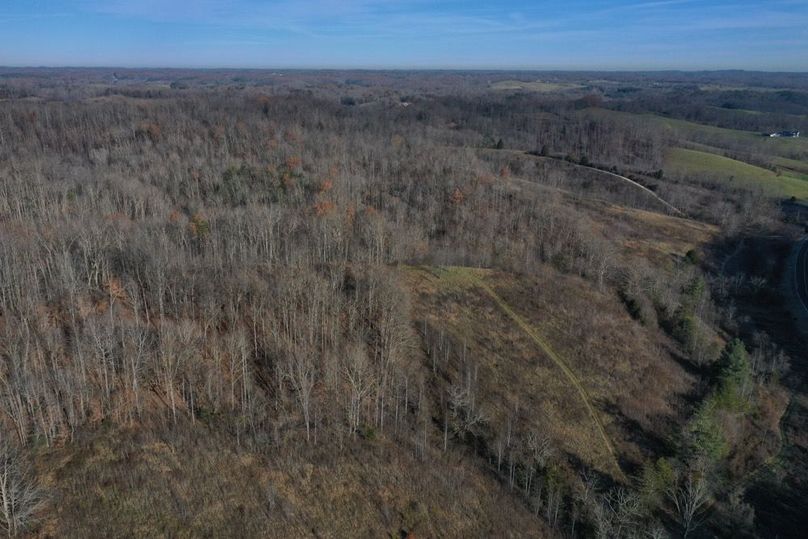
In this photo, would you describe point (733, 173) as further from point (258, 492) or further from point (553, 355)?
point (258, 492)

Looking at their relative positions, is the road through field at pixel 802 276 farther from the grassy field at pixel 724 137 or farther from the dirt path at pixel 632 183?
the grassy field at pixel 724 137

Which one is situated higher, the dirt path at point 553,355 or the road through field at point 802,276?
the dirt path at point 553,355

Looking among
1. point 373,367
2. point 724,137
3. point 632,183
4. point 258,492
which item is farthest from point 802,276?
point 724,137

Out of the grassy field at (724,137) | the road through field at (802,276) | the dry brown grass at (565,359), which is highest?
the grassy field at (724,137)

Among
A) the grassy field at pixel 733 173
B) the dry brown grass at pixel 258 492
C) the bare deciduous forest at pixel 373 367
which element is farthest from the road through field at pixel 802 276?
the dry brown grass at pixel 258 492

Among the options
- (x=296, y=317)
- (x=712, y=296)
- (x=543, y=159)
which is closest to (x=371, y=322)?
(x=296, y=317)

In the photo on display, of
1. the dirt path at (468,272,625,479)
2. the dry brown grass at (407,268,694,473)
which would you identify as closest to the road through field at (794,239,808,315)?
the dry brown grass at (407,268,694,473)

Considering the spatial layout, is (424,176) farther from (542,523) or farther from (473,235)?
(542,523)

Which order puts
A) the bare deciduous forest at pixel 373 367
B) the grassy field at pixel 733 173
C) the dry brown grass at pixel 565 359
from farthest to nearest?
the grassy field at pixel 733 173, the dry brown grass at pixel 565 359, the bare deciduous forest at pixel 373 367
